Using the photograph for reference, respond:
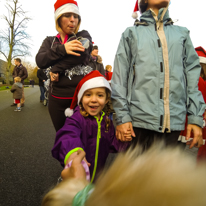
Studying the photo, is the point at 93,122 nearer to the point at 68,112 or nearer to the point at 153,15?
the point at 68,112

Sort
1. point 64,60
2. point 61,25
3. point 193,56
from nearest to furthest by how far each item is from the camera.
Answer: point 193,56 < point 64,60 < point 61,25

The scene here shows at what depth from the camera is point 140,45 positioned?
61.7 inches

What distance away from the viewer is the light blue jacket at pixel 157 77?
153cm

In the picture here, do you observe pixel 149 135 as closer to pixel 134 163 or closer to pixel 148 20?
pixel 148 20

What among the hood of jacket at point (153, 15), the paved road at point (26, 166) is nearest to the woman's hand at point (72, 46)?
the hood of jacket at point (153, 15)

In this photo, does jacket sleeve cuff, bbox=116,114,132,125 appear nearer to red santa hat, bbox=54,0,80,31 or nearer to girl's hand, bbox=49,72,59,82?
girl's hand, bbox=49,72,59,82

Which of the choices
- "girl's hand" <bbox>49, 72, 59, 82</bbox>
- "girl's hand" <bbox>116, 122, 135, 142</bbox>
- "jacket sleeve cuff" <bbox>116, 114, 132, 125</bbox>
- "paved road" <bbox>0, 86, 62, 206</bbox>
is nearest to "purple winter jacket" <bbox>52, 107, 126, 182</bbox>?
"girl's hand" <bbox>116, 122, 135, 142</bbox>

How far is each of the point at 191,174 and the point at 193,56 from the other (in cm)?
153

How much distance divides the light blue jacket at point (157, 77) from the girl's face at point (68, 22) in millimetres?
546

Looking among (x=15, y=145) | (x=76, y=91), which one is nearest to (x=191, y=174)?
(x=76, y=91)

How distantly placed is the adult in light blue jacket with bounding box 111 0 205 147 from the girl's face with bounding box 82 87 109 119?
0.58ft

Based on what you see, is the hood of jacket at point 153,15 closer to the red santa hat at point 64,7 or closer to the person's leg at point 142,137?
the red santa hat at point 64,7

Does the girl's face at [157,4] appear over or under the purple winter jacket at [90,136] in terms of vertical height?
over

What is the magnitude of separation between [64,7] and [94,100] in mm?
951
